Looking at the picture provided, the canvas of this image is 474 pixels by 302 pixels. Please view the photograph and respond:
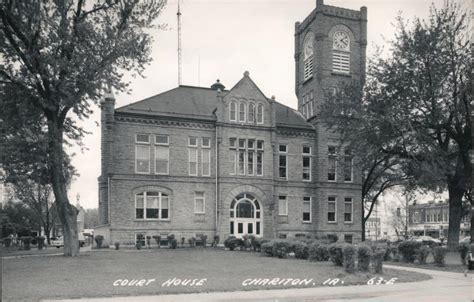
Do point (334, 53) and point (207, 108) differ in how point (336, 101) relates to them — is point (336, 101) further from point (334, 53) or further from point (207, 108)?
point (207, 108)

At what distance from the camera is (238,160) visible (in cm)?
3638

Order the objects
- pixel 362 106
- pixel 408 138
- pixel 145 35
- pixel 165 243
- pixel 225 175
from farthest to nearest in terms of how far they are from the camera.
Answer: pixel 225 175 < pixel 165 243 < pixel 362 106 < pixel 408 138 < pixel 145 35

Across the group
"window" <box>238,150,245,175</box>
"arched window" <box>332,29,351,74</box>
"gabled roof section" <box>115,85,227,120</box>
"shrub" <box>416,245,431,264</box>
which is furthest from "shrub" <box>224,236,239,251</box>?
"arched window" <box>332,29,351,74</box>

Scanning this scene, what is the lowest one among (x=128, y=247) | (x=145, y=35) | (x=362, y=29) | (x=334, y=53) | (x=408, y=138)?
(x=128, y=247)

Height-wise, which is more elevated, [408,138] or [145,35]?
[145,35]

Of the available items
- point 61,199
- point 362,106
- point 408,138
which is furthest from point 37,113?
point 408,138

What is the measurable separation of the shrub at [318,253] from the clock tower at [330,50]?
19.6 meters

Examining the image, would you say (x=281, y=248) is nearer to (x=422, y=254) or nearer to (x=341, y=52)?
(x=422, y=254)

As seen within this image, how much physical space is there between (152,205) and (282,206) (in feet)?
37.5

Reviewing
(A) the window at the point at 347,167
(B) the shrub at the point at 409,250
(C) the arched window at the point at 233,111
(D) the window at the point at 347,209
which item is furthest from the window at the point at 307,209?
(B) the shrub at the point at 409,250

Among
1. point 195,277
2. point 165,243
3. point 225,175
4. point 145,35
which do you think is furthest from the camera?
point 225,175

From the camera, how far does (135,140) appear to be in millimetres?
33719

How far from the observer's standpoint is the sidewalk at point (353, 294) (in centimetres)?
1161

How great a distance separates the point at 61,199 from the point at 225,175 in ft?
→ 44.9
